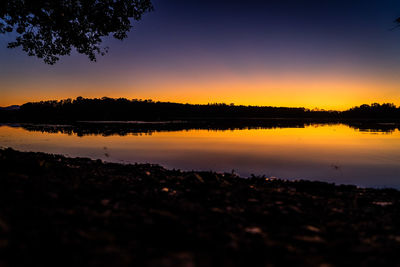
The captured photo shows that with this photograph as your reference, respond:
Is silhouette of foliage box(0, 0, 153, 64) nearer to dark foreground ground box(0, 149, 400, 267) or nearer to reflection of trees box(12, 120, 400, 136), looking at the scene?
dark foreground ground box(0, 149, 400, 267)

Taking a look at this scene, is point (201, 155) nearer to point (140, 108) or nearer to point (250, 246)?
point (250, 246)

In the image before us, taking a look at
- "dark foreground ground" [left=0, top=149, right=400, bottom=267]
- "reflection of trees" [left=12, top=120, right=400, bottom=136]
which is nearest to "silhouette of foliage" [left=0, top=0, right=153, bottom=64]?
"dark foreground ground" [left=0, top=149, right=400, bottom=267]

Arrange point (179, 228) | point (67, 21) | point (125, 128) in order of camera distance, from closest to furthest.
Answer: point (179, 228) < point (67, 21) < point (125, 128)

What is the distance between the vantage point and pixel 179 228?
4.71 metres

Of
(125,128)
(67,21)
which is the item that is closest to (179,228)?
(67,21)

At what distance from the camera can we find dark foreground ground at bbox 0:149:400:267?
3.59 m

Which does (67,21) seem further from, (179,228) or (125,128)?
(125,128)

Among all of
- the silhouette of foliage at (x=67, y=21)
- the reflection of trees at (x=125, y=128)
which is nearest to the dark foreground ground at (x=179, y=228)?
the silhouette of foliage at (x=67, y=21)

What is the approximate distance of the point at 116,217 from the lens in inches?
200

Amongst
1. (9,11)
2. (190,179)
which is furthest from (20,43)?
(190,179)

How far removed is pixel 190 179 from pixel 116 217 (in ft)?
18.6

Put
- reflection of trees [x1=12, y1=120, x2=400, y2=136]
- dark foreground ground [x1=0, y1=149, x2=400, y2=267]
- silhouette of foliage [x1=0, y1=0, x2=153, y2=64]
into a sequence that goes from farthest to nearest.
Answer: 1. reflection of trees [x1=12, y1=120, x2=400, y2=136]
2. silhouette of foliage [x1=0, y1=0, x2=153, y2=64]
3. dark foreground ground [x1=0, y1=149, x2=400, y2=267]

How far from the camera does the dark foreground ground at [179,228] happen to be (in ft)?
→ 11.8

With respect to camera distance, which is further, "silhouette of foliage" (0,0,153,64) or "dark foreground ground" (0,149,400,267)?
"silhouette of foliage" (0,0,153,64)
